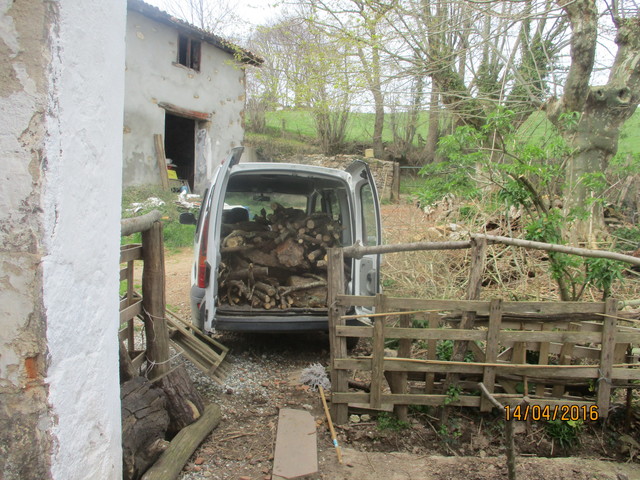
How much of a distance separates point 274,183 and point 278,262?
3.95 feet

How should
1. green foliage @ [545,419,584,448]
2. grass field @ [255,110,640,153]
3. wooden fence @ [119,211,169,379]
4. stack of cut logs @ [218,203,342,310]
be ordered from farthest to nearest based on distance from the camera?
1. grass field @ [255,110,640,153]
2. stack of cut logs @ [218,203,342,310]
3. green foliage @ [545,419,584,448]
4. wooden fence @ [119,211,169,379]

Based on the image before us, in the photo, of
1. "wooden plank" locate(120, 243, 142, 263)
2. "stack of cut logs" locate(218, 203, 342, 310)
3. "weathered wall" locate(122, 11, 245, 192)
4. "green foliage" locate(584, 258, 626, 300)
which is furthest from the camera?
"weathered wall" locate(122, 11, 245, 192)

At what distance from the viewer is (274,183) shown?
5.66 metres

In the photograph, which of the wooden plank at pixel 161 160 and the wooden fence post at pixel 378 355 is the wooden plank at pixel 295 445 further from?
the wooden plank at pixel 161 160

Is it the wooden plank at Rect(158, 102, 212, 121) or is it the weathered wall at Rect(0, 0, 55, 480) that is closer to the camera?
the weathered wall at Rect(0, 0, 55, 480)

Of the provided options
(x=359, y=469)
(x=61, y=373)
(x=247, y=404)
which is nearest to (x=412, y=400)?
(x=359, y=469)

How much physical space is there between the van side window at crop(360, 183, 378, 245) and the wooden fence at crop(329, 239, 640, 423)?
4.66 ft

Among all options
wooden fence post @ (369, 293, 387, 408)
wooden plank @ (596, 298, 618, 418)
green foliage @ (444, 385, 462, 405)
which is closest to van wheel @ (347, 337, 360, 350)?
wooden fence post @ (369, 293, 387, 408)

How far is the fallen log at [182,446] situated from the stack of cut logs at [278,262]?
1.58 meters

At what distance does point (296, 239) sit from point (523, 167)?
265cm

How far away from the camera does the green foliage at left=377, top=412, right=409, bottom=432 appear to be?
3309 millimetres

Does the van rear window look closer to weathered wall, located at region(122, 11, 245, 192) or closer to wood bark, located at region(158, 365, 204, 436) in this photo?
wood bark, located at region(158, 365, 204, 436)

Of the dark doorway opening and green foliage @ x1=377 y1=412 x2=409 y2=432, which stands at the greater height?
the dark doorway opening

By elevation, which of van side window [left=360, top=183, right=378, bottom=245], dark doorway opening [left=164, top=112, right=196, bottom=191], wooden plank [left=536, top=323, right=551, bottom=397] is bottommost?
wooden plank [left=536, top=323, right=551, bottom=397]
